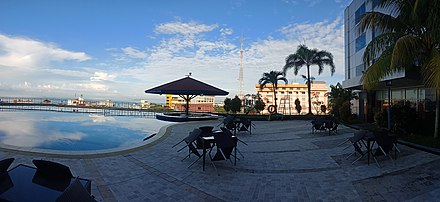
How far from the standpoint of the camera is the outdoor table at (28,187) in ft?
7.25

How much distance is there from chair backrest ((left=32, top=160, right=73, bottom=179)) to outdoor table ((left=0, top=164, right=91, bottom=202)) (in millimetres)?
61

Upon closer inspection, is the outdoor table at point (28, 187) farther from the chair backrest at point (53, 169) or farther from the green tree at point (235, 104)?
the green tree at point (235, 104)

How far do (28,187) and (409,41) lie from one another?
9.73m

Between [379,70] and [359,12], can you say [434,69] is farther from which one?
[359,12]

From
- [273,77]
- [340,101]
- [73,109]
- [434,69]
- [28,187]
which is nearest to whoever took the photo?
[28,187]

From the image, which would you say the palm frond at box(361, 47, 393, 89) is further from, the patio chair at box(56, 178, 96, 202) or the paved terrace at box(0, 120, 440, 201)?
the patio chair at box(56, 178, 96, 202)

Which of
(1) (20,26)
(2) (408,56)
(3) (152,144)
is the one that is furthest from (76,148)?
(2) (408,56)

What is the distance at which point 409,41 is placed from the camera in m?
7.43

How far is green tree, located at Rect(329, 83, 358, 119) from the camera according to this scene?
15.8 metres

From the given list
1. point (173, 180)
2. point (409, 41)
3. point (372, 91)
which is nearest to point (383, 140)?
point (409, 41)

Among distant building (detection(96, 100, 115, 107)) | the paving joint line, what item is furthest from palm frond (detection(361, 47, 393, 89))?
distant building (detection(96, 100, 115, 107))

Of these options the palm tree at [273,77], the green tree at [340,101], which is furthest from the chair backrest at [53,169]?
the palm tree at [273,77]

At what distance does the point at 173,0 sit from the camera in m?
12.6

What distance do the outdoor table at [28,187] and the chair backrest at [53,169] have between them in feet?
0.20
